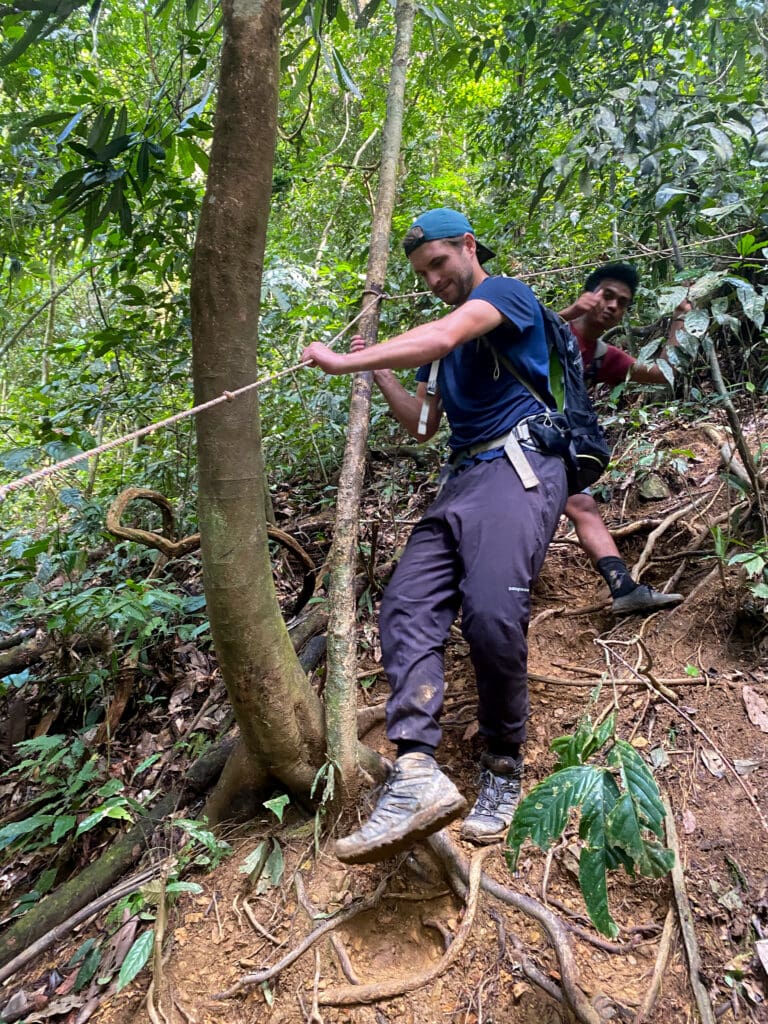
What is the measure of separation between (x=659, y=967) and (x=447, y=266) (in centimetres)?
255

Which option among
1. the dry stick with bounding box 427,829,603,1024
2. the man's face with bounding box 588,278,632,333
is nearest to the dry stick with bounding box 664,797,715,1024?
the dry stick with bounding box 427,829,603,1024

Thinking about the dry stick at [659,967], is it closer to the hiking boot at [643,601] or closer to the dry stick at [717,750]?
the dry stick at [717,750]

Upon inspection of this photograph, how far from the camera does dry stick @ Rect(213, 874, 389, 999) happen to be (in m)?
1.76

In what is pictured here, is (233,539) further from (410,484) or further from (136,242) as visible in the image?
(410,484)

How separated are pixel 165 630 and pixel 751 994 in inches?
103

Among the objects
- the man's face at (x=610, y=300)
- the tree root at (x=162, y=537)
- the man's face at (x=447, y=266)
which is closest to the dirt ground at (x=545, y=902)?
the tree root at (x=162, y=537)

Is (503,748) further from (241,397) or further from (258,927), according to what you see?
Result: (241,397)

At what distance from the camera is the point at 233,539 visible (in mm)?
1925

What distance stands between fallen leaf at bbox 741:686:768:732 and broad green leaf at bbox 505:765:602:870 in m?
1.15

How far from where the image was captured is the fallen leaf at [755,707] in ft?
7.18

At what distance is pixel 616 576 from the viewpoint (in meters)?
2.95

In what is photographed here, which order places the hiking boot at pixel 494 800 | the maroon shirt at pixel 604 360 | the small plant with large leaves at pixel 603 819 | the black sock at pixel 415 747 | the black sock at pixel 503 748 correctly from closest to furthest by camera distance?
the small plant with large leaves at pixel 603 819, the black sock at pixel 415 747, the hiking boot at pixel 494 800, the black sock at pixel 503 748, the maroon shirt at pixel 604 360

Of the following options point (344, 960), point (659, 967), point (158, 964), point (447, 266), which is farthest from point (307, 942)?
point (447, 266)

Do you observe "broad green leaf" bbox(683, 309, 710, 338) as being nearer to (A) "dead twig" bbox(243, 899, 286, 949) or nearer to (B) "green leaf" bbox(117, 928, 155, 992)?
(A) "dead twig" bbox(243, 899, 286, 949)
